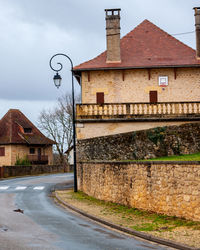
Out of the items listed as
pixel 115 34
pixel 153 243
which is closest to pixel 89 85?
pixel 115 34

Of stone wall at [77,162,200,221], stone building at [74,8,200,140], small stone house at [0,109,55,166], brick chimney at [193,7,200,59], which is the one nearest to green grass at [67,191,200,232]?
stone wall at [77,162,200,221]

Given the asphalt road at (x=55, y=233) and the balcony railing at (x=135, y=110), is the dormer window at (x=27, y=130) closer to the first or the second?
the balcony railing at (x=135, y=110)

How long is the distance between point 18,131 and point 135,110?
127ft

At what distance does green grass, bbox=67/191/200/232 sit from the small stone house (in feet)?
152

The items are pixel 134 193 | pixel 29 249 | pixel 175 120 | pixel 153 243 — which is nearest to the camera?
pixel 29 249

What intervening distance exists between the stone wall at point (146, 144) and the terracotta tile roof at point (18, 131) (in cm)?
3884

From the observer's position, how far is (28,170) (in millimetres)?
53281

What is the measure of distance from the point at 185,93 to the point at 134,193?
17234 millimetres

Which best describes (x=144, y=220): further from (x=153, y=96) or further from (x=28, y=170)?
(x=28, y=170)

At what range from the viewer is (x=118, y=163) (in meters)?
17.5

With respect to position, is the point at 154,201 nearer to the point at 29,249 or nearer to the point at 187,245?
the point at 187,245

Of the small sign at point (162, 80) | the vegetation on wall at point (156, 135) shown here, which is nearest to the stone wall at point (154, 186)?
the vegetation on wall at point (156, 135)

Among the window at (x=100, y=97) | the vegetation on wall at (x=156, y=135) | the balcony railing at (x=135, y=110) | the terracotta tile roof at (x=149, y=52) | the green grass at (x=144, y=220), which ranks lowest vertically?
the green grass at (x=144, y=220)

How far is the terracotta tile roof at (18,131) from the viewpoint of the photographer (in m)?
63.2
